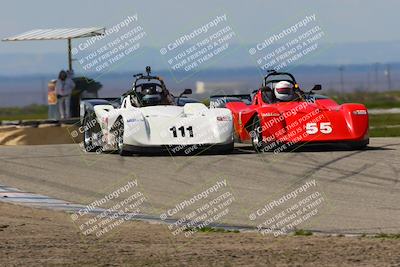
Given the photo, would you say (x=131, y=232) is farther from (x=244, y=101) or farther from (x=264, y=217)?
(x=244, y=101)

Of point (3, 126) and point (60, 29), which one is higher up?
point (60, 29)

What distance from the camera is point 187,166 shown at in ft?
57.3

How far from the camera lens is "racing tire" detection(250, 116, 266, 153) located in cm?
1948

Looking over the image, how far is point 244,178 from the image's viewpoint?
1602 centimetres

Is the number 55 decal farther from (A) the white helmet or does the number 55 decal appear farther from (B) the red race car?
(A) the white helmet

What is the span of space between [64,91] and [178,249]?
22.4m

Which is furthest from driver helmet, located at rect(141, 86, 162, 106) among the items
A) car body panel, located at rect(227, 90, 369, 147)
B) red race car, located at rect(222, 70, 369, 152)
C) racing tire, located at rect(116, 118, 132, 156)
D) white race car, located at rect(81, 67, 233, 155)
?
car body panel, located at rect(227, 90, 369, 147)

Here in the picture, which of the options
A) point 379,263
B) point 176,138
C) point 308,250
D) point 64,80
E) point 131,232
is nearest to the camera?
point 379,263

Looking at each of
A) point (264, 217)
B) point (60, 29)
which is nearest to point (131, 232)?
point (264, 217)

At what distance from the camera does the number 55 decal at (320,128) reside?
19.3 metres

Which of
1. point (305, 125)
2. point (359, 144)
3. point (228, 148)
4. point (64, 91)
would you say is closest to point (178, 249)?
point (228, 148)

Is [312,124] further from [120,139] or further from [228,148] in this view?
[120,139]

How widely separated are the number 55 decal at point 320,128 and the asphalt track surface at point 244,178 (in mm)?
395

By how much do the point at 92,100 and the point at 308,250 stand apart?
488 inches
